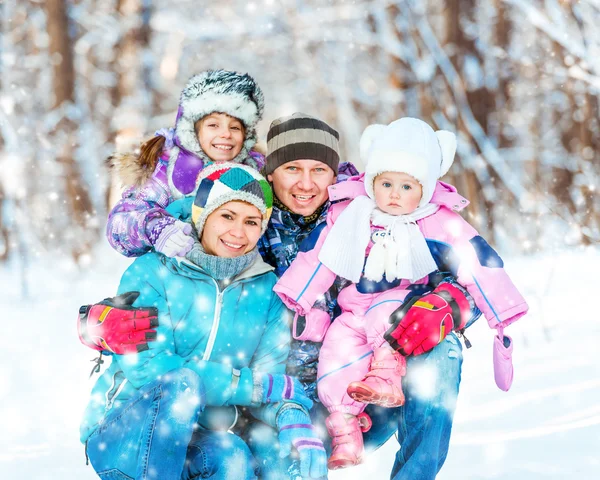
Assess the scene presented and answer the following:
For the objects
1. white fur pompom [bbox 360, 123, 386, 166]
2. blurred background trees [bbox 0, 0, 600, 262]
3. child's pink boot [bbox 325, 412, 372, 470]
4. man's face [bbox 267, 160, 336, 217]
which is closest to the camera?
child's pink boot [bbox 325, 412, 372, 470]

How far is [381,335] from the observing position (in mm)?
2422

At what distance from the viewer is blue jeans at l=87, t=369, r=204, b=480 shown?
2025 millimetres

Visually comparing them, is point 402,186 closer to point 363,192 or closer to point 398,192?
point 398,192

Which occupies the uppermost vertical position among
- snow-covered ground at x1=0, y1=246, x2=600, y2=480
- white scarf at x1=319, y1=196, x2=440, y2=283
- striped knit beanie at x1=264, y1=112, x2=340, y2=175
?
striped knit beanie at x1=264, y1=112, x2=340, y2=175

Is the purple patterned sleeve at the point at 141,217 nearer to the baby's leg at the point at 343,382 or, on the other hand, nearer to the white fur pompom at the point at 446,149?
the baby's leg at the point at 343,382

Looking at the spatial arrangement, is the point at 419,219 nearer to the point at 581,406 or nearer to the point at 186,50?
the point at 581,406

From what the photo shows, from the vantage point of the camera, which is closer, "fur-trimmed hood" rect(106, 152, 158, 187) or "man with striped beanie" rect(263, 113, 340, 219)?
"man with striped beanie" rect(263, 113, 340, 219)

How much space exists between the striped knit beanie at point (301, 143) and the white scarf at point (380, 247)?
41cm

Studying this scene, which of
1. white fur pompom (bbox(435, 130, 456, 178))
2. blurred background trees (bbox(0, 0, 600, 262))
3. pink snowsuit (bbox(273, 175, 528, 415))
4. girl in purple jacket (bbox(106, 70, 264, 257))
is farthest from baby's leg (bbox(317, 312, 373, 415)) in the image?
blurred background trees (bbox(0, 0, 600, 262))

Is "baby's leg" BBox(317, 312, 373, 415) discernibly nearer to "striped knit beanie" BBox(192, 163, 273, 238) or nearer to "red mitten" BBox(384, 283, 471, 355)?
"red mitten" BBox(384, 283, 471, 355)

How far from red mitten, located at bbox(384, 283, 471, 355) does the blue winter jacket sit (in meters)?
0.43

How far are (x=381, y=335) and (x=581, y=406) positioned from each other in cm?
186

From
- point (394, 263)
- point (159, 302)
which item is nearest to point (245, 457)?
point (159, 302)

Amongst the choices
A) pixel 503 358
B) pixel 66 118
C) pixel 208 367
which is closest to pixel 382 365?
pixel 503 358
